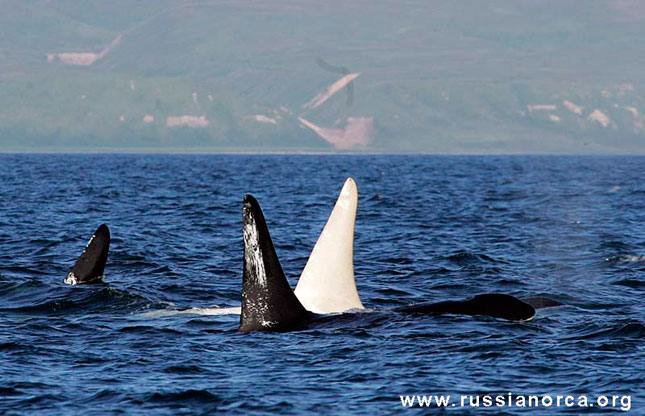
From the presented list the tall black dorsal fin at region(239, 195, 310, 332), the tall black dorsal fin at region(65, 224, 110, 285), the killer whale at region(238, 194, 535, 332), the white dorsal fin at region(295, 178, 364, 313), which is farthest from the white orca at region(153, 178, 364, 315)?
the tall black dorsal fin at region(65, 224, 110, 285)

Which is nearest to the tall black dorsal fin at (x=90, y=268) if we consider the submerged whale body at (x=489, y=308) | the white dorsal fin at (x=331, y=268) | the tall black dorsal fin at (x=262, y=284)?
the white dorsal fin at (x=331, y=268)

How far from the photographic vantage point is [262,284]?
14789 mm

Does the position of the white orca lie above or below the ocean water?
above

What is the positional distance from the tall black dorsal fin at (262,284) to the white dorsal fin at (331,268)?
83 centimetres

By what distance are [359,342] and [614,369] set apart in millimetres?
3446

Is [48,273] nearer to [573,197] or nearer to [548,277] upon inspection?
[548,277]

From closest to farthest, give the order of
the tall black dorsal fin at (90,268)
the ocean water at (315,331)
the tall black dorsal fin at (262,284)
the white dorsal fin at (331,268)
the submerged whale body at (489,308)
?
the ocean water at (315,331) → the tall black dorsal fin at (262,284) → the submerged whale body at (489,308) → the white dorsal fin at (331,268) → the tall black dorsal fin at (90,268)

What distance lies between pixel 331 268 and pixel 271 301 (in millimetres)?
1582

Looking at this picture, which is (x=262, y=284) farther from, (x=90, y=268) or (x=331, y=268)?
(x=90, y=268)

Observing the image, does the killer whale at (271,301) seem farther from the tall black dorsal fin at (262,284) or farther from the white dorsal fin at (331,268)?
the white dorsal fin at (331,268)

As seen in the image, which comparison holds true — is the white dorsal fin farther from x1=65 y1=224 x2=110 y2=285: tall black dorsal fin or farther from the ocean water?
x1=65 y1=224 x2=110 y2=285: tall black dorsal fin

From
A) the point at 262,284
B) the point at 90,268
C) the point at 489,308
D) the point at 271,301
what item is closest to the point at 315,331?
the point at 271,301

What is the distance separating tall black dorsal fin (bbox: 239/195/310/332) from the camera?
14602mm

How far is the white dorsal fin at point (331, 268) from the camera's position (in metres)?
16.2
